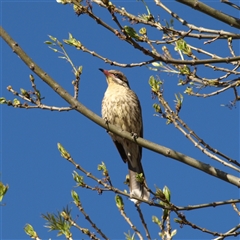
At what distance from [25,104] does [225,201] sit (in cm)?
180

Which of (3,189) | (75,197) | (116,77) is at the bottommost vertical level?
(3,189)

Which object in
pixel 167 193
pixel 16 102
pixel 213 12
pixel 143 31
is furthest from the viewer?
pixel 16 102

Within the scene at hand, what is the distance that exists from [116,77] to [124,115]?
830 mm

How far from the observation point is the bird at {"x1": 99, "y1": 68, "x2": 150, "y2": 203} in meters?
7.16

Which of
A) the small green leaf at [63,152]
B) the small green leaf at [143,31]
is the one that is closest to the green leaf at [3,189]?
the small green leaf at [63,152]

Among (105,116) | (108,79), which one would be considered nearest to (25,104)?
(105,116)

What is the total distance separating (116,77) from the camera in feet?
25.4

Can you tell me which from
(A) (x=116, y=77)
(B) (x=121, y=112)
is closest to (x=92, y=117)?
(B) (x=121, y=112)

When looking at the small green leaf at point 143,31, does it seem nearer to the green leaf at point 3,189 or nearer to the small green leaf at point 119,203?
the small green leaf at point 119,203

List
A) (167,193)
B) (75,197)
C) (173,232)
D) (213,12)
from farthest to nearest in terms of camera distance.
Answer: (173,232) → (75,197) → (167,193) → (213,12)

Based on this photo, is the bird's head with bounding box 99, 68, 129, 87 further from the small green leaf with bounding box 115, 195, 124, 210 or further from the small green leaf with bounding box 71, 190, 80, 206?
the small green leaf with bounding box 71, 190, 80, 206

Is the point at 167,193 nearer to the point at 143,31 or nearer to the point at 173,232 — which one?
the point at 173,232

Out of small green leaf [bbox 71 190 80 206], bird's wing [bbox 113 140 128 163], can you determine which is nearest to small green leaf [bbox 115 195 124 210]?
small green leaf [bbox 71 190 80 206]

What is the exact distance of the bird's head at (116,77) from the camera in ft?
25.2
